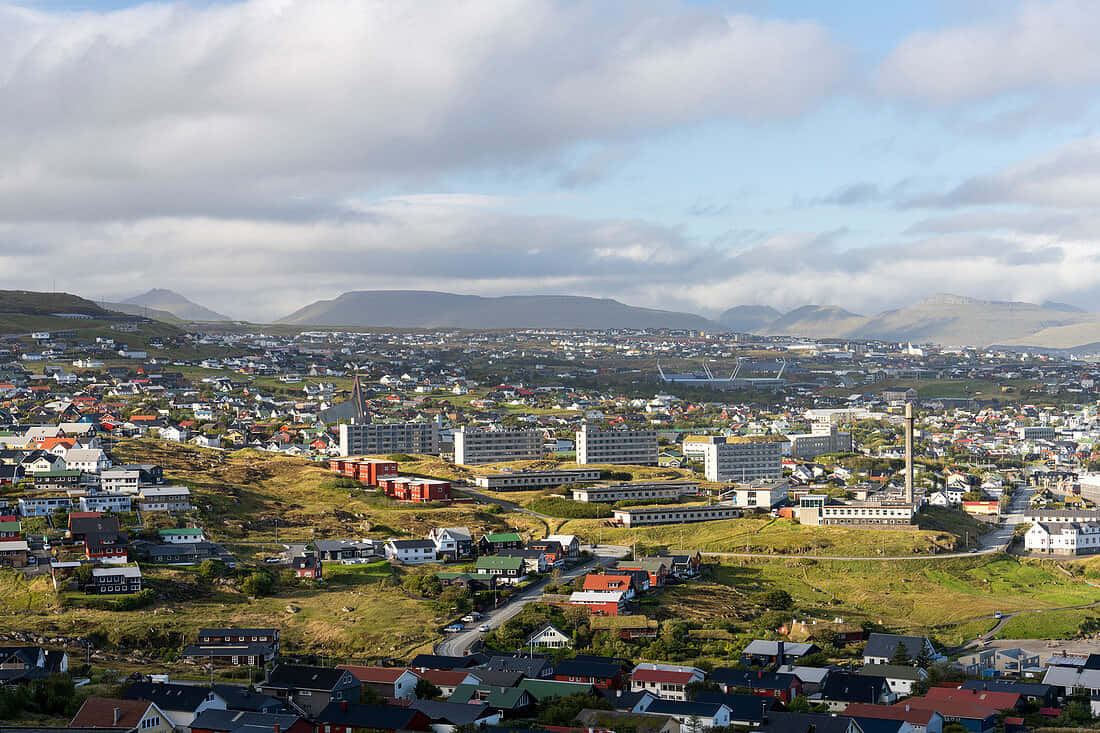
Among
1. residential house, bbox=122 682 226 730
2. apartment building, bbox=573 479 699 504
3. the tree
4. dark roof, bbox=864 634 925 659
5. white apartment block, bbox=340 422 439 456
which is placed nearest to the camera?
residential house, bbox=122 682 226 730

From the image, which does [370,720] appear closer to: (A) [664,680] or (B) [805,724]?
(A) [664,680]

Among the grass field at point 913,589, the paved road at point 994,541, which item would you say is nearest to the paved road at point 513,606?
the paved road at point 994,541

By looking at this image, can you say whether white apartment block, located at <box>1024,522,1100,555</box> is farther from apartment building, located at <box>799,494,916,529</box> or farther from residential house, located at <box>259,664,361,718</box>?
residential house, located at <box>259,664,361,718</box>

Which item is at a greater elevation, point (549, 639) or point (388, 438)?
point (388, 438)

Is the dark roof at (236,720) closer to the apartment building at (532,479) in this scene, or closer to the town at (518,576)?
the town at (518,576)

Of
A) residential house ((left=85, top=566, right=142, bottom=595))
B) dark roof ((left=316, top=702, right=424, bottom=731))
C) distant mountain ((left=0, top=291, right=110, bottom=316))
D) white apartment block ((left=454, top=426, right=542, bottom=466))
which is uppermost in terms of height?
distant mountain ((left=0, top=291, right=110, bottom=316))

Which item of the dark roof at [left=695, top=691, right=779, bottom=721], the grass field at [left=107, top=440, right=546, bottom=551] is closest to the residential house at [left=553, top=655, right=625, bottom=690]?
the dark roof at [left=695, top=691, right=779, bottom=721]

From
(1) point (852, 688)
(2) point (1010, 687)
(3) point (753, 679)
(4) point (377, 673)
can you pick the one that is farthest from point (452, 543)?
(2) point (1010, 687)

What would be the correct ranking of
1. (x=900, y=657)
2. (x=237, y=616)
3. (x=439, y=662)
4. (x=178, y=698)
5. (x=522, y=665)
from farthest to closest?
(x=237, y=616) < (x=900, y=657) < (x=439, y=662) < (x=522, y=665) < (x=178, y=698)

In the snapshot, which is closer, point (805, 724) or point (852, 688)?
point (805, 724)
